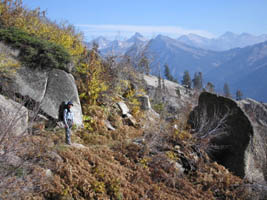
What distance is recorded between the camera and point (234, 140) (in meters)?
9.69

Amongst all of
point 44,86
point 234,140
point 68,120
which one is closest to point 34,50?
point 44,86

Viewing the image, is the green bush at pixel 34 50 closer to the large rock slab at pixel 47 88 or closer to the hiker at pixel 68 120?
the large rock slab at pixel 47 88

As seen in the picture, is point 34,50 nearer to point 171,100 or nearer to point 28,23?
point 28,23

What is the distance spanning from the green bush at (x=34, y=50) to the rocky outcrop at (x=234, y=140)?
249 inches

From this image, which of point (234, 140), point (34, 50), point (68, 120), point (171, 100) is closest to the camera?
point (68, 120)

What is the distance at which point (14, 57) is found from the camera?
8.87 metres

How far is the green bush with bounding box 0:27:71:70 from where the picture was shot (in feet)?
29.6

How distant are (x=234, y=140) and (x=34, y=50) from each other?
8999 mm

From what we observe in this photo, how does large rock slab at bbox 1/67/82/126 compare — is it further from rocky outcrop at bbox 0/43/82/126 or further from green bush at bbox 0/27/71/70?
green bush at bbox 0/27/71/70

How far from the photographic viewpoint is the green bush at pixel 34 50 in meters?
9.01

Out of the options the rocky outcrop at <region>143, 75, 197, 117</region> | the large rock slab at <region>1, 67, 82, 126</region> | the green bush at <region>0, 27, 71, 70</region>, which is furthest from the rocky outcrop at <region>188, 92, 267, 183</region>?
the green bush at <region>0, 27, 71, 70</region>

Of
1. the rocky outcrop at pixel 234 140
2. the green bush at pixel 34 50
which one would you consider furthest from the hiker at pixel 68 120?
the rocky outcrop at pixel 234 140

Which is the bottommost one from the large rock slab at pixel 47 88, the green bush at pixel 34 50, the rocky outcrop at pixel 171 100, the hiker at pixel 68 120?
the rocky outcrop at pixel 171 100

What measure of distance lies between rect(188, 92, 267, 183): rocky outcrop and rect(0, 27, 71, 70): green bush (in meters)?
6.33
